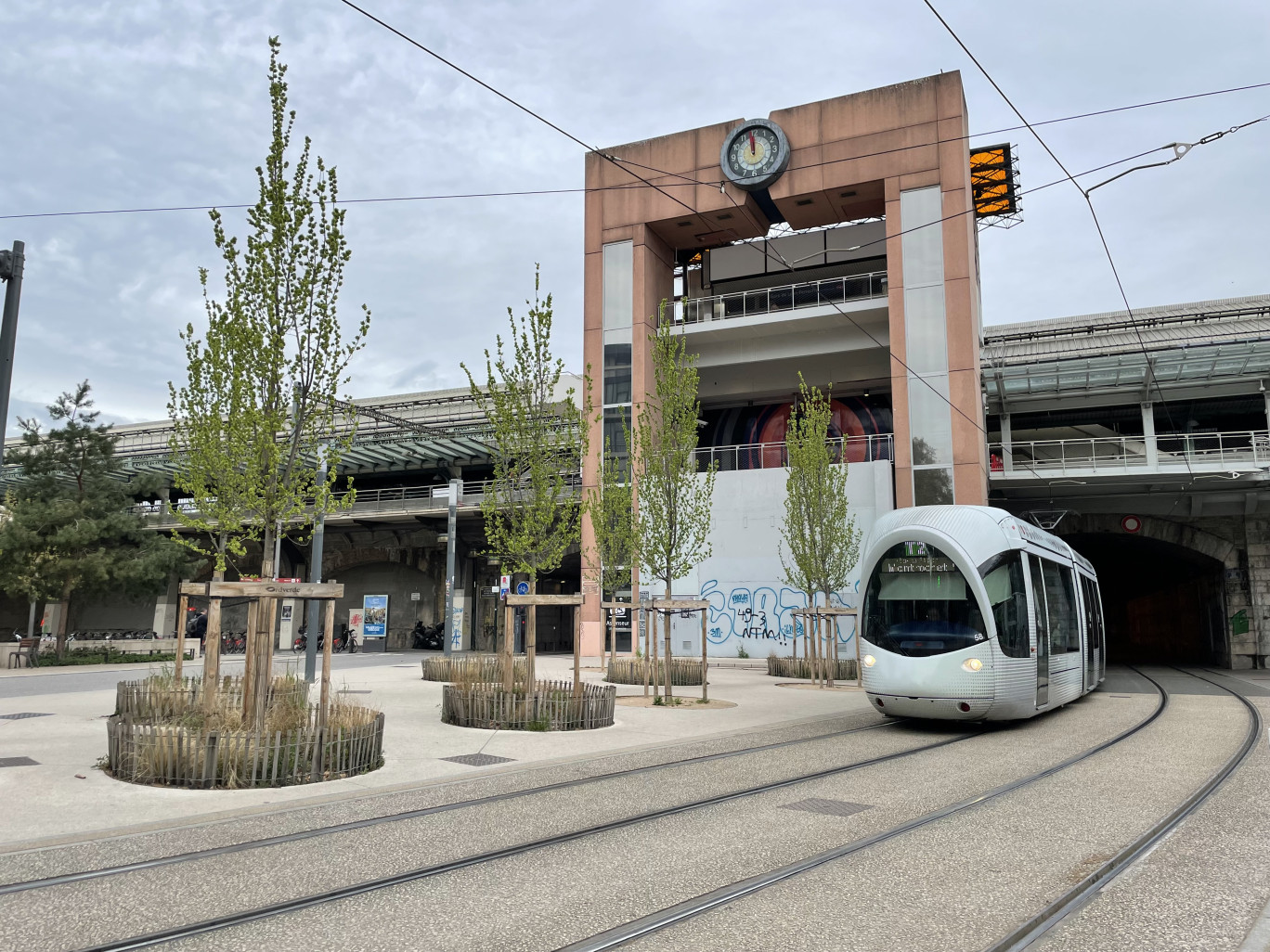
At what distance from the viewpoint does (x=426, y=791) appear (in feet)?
27.6

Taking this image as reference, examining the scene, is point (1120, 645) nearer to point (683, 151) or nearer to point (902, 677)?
point (683, 151)

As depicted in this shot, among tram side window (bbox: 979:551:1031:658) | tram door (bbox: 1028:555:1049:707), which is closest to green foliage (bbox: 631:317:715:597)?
tram door (bbox: 1028:555:1049:707)

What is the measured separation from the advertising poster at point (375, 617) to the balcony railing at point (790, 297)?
1706cm

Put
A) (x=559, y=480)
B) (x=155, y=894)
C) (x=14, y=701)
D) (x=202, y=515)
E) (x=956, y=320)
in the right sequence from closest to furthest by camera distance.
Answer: (x=155, y=894), (x=202, y=515), (x=559, y=480), (x=14, y=701), (x=956, y=320)

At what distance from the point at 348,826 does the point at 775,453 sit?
27049 mm

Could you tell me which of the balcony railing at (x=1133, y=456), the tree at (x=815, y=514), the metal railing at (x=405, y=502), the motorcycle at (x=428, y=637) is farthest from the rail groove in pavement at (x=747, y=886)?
the motorcycle at (x=428, y=637)

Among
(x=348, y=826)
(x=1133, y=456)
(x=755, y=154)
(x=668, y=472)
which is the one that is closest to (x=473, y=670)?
(x=668, y=472)

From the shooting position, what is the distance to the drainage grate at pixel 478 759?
10133mm

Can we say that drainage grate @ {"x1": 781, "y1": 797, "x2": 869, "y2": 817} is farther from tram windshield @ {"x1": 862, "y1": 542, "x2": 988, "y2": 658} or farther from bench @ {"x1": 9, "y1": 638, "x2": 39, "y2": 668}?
bench @ {"x1": 9, "y1": 638, "x2": 39, "y2": 668}

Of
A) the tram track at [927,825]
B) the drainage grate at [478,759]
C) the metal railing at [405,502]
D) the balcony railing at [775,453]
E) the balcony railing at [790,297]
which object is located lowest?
the drainage grate at [478,759]

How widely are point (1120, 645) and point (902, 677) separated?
5392cm

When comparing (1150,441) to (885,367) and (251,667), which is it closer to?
(885,367)

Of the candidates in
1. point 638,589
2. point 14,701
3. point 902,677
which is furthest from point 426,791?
point 638,589

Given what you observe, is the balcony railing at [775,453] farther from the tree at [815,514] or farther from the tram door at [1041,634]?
the tram door at [1041,634]
